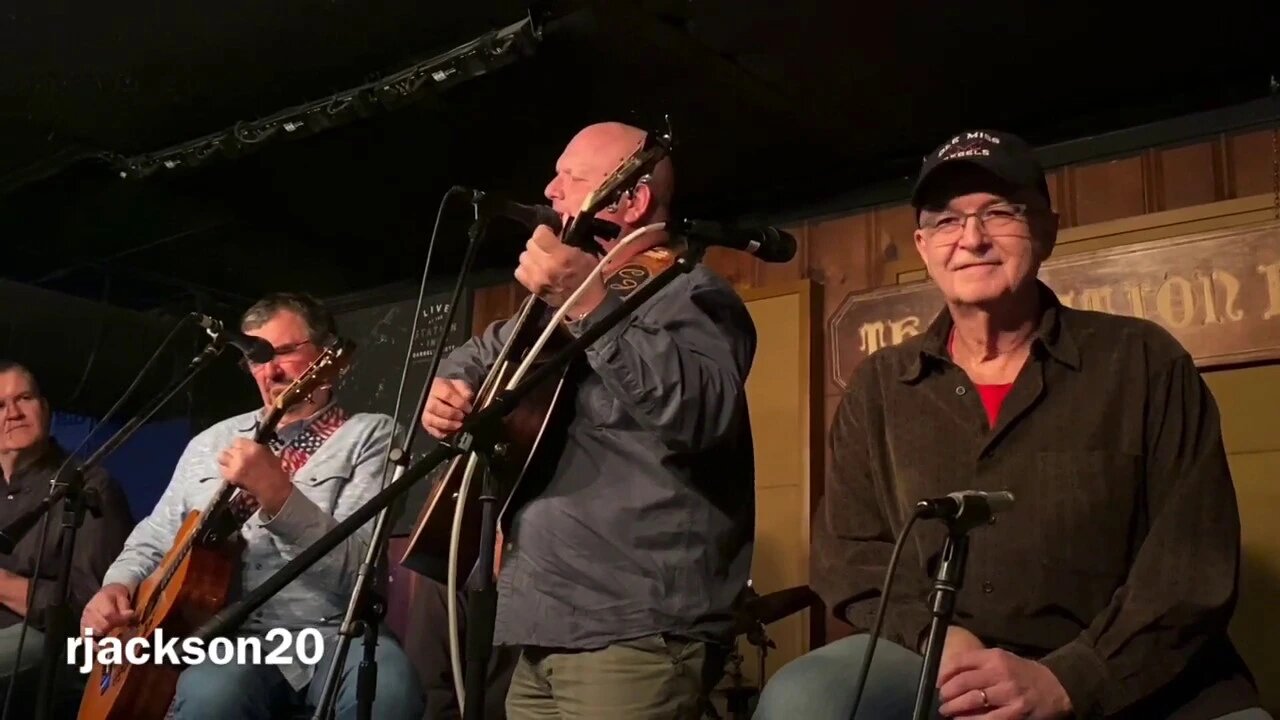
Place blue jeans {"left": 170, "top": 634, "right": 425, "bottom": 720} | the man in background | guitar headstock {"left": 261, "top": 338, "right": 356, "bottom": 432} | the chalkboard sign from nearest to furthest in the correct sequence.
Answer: blue jeans {"left": 170, "top": 634, "right": 425, "bottom": 720}, guitar headstock {"left": 261, "top": 338, "right": 356, "bottom": 432}, the man in background, the chalkboard sign

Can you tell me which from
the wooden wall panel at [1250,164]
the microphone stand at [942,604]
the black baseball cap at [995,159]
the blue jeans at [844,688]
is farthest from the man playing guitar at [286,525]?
the wooden wall panel at [1250,164]

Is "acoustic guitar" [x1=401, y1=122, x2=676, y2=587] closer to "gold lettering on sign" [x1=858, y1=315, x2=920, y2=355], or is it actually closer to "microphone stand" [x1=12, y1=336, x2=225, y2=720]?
"microphone stand" [x1=12, y1=336, x2=225, y2=720]

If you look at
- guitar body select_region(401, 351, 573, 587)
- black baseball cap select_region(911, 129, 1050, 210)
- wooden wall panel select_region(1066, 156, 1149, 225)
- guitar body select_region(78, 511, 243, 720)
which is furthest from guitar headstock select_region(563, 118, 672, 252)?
wooden wall panel select_region(1066, 156, 1149, 225)

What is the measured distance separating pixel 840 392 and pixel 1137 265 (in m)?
0.86

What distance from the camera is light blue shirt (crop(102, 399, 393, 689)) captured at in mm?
2172

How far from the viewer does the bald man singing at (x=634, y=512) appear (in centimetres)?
148

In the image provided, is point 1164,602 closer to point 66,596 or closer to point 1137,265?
point 1137,265

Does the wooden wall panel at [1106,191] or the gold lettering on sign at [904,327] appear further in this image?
the gold lettering on sign at [904,327]

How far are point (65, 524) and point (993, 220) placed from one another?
193 cm

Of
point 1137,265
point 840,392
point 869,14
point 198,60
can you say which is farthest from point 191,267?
point 1137,265

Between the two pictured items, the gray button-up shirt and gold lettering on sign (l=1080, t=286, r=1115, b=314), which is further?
gold lettering on sign (l=1080, t=286, r=1115, b=314)

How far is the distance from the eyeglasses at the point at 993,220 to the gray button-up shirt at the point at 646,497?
1.10 feet

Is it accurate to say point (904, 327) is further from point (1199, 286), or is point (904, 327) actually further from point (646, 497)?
point (646, 497)

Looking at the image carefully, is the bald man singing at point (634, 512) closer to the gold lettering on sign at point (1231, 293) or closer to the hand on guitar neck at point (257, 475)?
the hand on guitar neck at point (257, 475)
